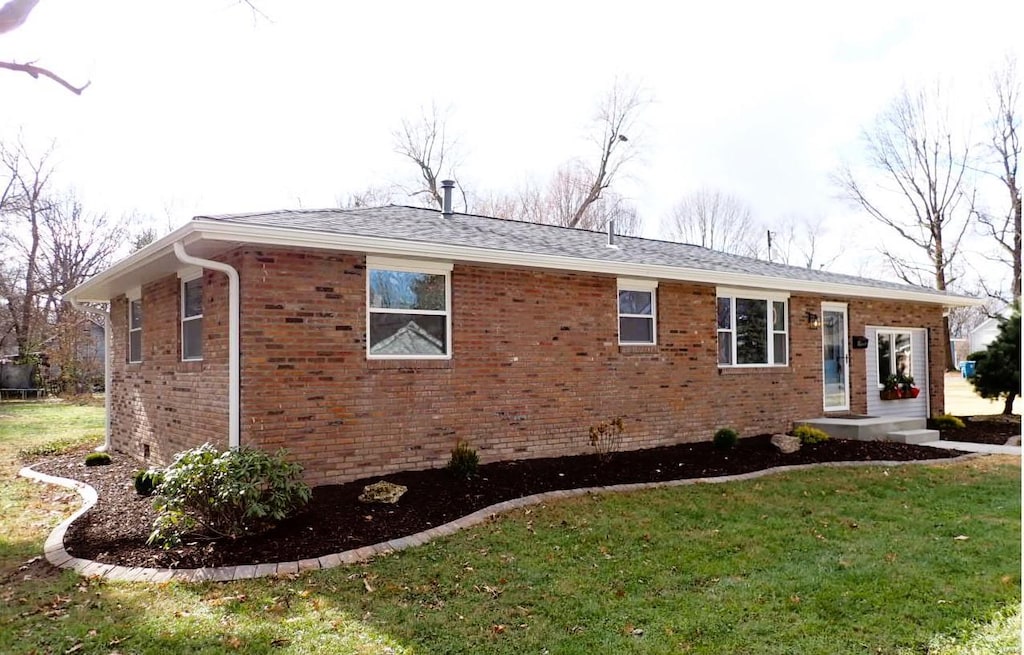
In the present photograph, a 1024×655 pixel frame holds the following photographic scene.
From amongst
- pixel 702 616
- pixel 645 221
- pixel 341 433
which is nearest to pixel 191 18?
pixel 341 433

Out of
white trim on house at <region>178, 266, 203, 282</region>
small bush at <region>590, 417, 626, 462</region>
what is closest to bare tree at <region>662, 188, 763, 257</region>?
small bush at <region>590, 417, 626, 462</region>

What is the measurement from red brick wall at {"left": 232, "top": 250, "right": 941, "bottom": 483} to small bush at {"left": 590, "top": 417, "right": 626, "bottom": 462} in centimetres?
21

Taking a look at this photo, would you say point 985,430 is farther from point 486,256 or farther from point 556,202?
point 556,202

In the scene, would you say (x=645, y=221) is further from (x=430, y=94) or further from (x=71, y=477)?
(x=71, y=477)

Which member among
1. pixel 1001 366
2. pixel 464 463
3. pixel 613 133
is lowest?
pixel 464 463

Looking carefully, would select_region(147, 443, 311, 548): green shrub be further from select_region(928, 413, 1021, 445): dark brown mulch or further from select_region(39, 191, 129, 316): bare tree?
select_region(39, 191, 129, 316): bare tree

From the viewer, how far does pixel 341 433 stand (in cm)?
759

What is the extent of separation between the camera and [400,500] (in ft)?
22.6

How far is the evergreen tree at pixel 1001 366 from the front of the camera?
15.6m

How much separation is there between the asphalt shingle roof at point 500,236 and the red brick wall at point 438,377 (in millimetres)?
386

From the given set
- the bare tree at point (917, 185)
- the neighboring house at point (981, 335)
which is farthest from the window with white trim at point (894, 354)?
the neighboring house at point (981, 335)

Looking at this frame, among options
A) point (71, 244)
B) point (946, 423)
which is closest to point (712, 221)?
point (946, 423)

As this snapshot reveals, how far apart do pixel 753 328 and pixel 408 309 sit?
6.64 metres

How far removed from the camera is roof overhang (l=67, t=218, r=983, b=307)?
22.0 feet
